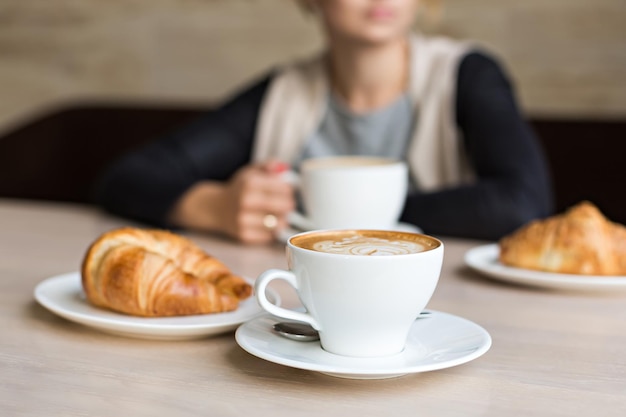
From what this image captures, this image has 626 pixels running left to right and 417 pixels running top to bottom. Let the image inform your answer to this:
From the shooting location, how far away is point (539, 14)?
234 cm

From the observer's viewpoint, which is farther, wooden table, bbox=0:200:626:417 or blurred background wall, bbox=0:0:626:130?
blurred background wall, bbox=0:0:626:130

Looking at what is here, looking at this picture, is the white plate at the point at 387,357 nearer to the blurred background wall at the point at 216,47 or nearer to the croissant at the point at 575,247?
the croissant at the point at 575,247

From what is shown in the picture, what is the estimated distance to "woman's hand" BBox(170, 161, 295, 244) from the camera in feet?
3.84

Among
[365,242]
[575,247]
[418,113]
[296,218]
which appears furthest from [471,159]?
[365,242]

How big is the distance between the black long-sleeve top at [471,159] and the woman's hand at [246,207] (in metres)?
0.07

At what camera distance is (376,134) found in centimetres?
174

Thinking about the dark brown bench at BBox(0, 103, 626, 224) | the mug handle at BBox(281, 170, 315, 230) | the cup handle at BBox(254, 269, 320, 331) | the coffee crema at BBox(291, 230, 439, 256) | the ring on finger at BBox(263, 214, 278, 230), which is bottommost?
the dark brown bench at BBox(0, 103, 626, 224)

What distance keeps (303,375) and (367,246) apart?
0.33ft

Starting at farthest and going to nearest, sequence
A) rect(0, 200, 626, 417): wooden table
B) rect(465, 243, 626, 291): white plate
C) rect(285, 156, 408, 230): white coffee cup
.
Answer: rect(285, 156, 408, 230): white coffee cup
rect(465, 243, 626, 291): white plate
rect(0, 200, 626, 417): wooden table

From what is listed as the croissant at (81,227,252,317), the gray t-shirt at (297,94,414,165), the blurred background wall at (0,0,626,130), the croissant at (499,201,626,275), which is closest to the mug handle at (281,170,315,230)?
the croissant at (499,201,626,275)

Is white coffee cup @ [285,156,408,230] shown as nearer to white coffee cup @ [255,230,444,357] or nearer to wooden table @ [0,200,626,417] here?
wooden table @ [0,200,626,417]

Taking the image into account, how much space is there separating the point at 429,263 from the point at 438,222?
28.1 inches

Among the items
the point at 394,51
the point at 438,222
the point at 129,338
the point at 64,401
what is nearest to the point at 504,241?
the point at 438,222

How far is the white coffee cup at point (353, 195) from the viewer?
105cm
